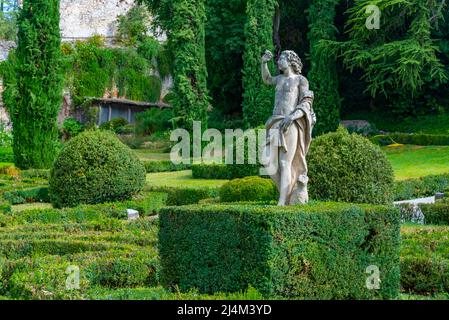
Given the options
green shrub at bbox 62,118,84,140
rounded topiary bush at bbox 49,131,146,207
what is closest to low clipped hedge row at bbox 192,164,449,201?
rounded topiary bush at bbox 49,131,146,207

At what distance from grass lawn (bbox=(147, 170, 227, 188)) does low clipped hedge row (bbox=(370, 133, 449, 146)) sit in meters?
6.48

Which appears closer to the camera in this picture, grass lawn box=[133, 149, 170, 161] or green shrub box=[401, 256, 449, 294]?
green shrub box=[401, 256, 449, 294]

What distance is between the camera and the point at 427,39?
27703 millimetres

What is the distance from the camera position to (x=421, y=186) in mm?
18422

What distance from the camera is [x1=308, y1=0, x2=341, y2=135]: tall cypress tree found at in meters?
30.7

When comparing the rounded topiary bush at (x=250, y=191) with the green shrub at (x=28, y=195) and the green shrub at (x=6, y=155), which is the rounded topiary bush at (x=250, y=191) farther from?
the green shrub at (x=6, y=155)

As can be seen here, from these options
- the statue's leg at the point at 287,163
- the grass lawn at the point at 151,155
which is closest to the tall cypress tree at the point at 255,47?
the grass lawn at the point at 151,155

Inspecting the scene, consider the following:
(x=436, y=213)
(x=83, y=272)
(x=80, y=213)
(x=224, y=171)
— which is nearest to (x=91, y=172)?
(x=80, y=213)

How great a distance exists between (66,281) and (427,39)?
21.5 metres

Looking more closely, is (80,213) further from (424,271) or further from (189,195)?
(424,271)

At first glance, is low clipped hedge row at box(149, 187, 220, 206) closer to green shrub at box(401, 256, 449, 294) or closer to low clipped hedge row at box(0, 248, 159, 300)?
low clipped hedge row at box(0, 248, 159, 300)

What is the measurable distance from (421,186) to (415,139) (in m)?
8.52
